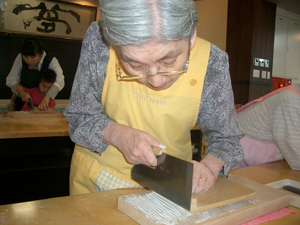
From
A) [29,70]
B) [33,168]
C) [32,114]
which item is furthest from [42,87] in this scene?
[33,168]

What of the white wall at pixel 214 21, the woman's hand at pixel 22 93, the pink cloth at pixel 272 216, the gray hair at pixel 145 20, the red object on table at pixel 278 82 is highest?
the white wall at pixel 214 21

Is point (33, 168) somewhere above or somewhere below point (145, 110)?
below

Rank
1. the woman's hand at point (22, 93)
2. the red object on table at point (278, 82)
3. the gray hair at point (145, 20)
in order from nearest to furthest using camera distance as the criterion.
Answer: the gray hair at point (145, 20), the woman's hand at point (22, 93), the red object on table at point (278, 82)

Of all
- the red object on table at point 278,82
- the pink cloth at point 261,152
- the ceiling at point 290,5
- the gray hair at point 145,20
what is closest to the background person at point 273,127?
the pink cloth at point 261,152

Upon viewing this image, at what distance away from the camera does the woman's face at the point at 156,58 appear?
68cm

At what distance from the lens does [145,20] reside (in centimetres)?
62

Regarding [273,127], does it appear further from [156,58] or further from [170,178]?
[156,58]

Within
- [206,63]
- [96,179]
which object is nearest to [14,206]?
[96,179]

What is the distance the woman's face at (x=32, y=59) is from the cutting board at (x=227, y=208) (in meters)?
3.59

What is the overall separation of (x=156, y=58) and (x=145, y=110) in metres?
0.32

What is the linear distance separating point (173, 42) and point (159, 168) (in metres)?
0.40

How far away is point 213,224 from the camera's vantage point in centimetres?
70

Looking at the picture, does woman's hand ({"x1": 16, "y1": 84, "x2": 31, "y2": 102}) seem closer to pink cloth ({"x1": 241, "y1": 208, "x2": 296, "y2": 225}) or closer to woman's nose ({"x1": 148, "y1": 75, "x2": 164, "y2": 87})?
woman's nose ({"x1": 148, "y1": 75, "x2": 164, "y2": 87})

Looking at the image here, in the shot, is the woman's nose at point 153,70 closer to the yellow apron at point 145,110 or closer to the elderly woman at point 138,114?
the elderly woman at point 138,114
